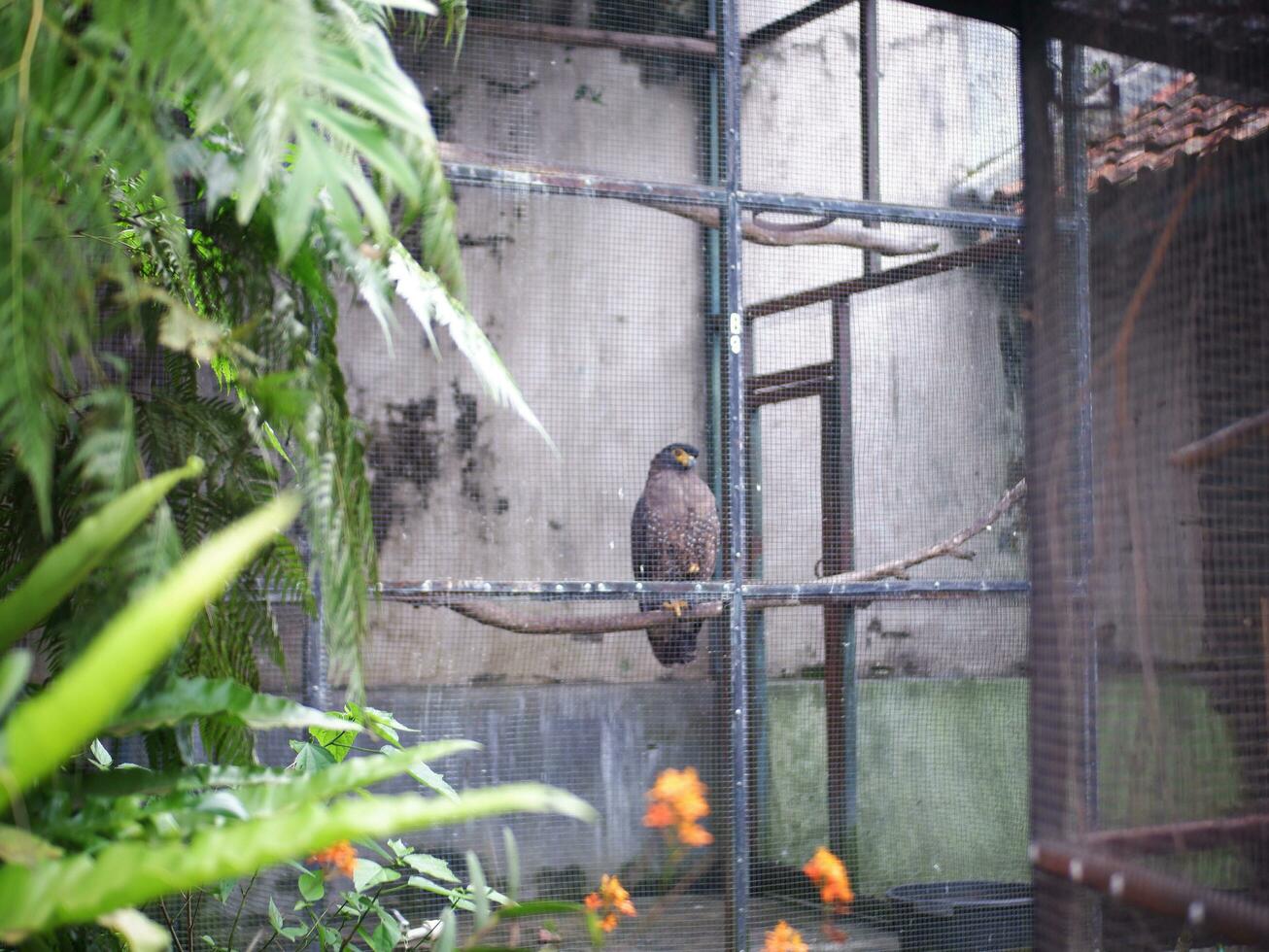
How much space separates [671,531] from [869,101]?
1.10 meters

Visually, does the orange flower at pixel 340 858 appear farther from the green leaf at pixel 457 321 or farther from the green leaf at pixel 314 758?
the green leaf at pixel 457 321

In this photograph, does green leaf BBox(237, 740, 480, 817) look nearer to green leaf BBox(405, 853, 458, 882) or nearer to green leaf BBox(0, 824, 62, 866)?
green leaf BBox(0, 824, 62, 866)

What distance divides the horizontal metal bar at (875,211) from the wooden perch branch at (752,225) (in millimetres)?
139

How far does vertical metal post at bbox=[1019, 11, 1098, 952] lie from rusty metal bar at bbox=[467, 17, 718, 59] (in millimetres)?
1751

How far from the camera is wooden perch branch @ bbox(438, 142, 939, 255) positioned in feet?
6.64

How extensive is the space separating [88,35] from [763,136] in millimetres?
2868

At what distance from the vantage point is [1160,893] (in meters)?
0.79

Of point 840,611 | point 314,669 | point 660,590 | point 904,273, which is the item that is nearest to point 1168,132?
point 660,590

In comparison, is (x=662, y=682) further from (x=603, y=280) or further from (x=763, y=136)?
(x=763, y=136)

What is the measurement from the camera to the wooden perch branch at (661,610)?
226 cm

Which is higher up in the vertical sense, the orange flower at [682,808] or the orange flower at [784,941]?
the orange flower at [682,808]

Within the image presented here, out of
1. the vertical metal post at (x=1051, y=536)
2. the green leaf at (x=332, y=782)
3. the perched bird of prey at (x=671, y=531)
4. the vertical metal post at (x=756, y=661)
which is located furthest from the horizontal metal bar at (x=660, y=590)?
the green leaf at (x=332, y=782)

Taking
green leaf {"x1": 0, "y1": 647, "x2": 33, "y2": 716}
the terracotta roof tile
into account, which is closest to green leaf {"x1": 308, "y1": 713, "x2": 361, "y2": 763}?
green leaf {"x1": 0, "y1": 647, "x2": 33, "y2": 716}

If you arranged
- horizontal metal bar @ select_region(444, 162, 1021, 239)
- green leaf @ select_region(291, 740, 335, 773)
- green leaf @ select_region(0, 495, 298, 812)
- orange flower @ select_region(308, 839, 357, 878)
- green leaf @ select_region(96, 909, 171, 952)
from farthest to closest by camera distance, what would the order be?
1. horizontal metal bar @ select_region(444, 162, 1021, 239)
2. orange flower @ select_region(308, 839, 357, 878)
3. green leaf @ select_region(291, 740, 335, 773)
4. green leaf @ select_region(96, 909, 171, 952)
5. green leaf @ select_region(0, 495, 298, 812)
